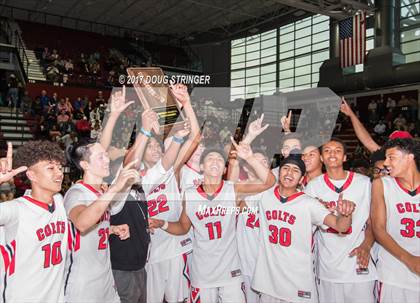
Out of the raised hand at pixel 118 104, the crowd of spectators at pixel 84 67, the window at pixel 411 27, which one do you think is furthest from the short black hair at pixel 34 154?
the window at pixel 411 27

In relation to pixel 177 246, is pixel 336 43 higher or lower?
higher

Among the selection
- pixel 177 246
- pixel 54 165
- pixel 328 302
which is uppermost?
pixel 54 165

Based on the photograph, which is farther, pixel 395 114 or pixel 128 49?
pixel 128 49

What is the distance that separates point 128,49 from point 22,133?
48.9ft

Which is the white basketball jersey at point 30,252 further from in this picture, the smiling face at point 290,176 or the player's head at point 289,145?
the player's head at point 289,145

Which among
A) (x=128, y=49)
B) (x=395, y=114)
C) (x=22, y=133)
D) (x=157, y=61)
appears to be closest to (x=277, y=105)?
(x=395, y=114)

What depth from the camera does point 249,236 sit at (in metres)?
4.70

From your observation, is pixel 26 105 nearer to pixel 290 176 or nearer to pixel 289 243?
pixel 290 176

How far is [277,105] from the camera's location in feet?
80.2

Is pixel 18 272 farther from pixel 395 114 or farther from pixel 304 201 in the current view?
pixel 395 114

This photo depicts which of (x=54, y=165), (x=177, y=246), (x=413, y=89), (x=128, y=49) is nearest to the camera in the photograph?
(x=54, y=165)

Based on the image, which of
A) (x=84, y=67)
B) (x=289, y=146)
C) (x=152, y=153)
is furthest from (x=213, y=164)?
(x=84, y=67)

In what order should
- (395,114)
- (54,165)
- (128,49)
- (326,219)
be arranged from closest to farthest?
(54,165)
(326,219)
(395,114)
(128,49)

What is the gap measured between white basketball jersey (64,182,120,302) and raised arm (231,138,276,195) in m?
1.45
